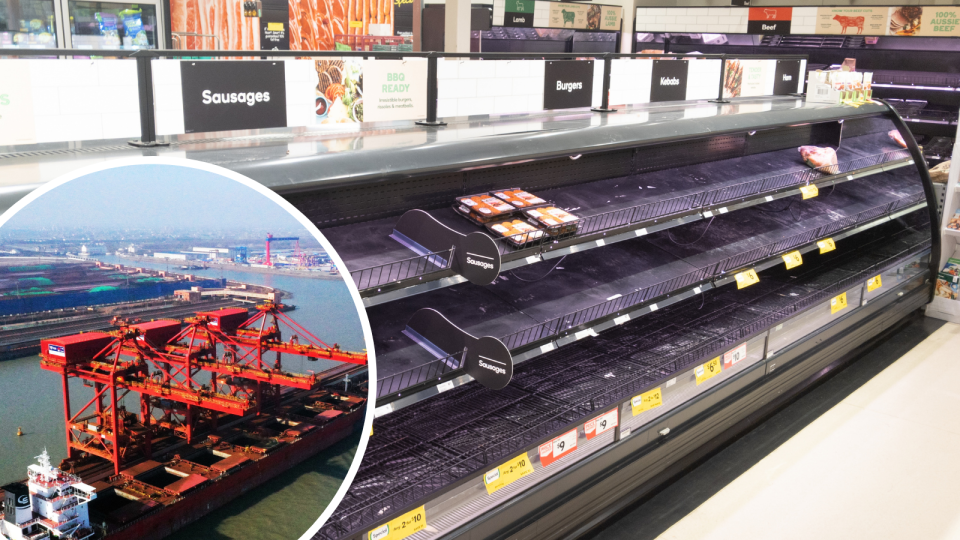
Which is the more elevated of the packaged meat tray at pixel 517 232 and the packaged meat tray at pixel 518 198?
the packaged meat tray at pixel 518 198

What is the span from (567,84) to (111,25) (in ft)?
12.7

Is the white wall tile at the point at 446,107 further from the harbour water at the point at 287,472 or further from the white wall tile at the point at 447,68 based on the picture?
the harbour water at the point at 287,472

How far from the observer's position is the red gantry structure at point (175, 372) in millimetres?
→ 1006

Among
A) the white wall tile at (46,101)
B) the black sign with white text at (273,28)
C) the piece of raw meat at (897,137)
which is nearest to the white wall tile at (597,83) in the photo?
the white wall tile at (46,101)

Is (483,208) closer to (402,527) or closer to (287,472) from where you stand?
(402,527)

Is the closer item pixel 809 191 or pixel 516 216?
pixel 516 216

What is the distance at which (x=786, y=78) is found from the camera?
473 centimetres

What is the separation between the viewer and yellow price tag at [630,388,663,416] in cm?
266

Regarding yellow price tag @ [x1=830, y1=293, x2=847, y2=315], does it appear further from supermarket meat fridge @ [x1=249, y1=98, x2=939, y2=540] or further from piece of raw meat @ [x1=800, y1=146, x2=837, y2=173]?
piece of raw meat @ [x1=800, y1=146, x2=837, y2=173]

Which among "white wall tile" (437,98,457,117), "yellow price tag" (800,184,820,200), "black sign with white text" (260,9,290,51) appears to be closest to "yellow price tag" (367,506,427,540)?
"white wall tile" (437,98,457,117)

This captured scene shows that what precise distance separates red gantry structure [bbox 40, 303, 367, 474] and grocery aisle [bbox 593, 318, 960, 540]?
187 cm

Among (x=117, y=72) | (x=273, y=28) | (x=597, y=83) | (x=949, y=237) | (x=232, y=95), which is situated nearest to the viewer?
(x=117, y=72)

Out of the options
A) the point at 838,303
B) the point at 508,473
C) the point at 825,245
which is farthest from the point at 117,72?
the point at 838,303

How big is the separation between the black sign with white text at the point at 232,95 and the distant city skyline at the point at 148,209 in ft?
2.93
